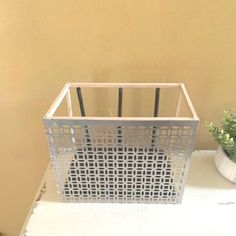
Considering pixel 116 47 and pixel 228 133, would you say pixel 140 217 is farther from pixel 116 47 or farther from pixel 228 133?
pixel 116 47

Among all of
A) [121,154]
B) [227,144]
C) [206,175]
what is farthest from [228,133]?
[121,154]

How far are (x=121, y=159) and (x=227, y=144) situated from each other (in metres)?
0.24

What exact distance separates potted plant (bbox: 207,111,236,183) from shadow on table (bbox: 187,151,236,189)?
16 mm

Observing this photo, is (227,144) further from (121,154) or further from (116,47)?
(116,47)

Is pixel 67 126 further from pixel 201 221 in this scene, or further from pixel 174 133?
pixel 201 221

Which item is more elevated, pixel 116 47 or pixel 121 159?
pixel 116 47

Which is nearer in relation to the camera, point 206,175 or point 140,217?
point 140,217

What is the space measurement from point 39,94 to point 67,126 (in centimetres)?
28

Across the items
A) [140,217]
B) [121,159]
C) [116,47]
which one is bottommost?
[140,217]

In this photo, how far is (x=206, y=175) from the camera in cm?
59

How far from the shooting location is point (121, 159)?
46 centimetres

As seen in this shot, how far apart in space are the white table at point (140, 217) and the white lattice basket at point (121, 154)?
2 cm

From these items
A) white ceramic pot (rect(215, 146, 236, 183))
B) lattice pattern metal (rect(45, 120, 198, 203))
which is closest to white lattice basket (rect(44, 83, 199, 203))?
lattice pattern metal (rect(45, 120, 198, 203))

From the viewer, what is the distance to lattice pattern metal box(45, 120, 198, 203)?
425 mm
